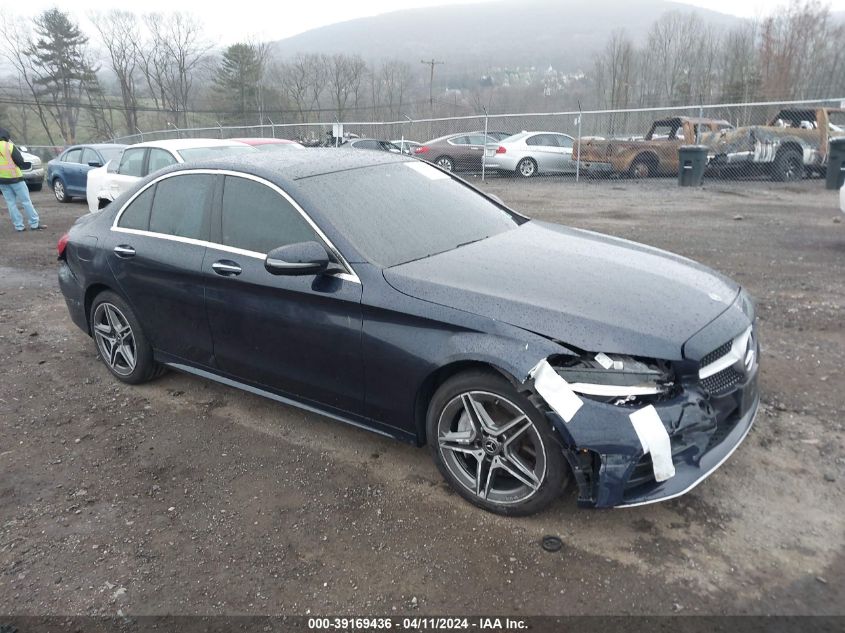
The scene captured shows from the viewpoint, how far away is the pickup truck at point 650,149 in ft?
56.2

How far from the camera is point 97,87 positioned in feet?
190

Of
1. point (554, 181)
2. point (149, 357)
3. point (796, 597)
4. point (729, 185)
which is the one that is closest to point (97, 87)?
point (554, 181)

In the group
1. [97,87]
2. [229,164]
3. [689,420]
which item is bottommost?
[689,420]

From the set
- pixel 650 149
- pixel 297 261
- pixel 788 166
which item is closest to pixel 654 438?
pixel 297 261

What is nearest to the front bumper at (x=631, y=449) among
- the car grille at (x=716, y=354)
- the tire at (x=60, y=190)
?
the car grille at (x=716, y=354)

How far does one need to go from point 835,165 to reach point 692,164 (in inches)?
119

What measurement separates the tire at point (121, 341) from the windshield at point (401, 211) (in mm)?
1831

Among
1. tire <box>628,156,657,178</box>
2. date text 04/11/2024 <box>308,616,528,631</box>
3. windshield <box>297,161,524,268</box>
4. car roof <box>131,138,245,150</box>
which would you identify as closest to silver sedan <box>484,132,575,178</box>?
tire <box>628,156,657,178</box>

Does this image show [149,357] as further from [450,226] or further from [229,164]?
[450,226]

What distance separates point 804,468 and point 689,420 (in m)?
1.13

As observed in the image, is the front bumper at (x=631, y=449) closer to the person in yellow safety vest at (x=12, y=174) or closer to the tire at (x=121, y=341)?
the tire at (x=121, y=341)

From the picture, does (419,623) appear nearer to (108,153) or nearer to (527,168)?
(108,153)

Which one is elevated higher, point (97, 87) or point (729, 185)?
point (97, 87)

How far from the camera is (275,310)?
11.5 ft
